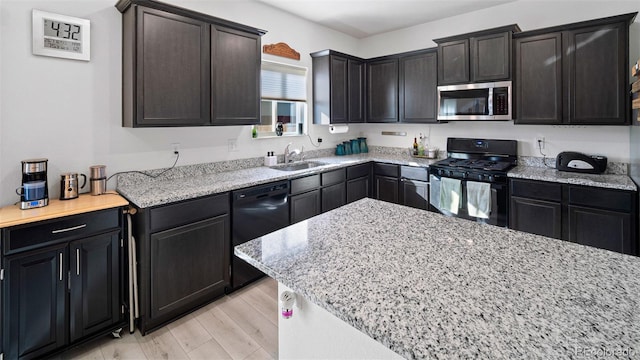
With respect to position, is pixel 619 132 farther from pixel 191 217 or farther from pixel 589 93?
pixel 191 217

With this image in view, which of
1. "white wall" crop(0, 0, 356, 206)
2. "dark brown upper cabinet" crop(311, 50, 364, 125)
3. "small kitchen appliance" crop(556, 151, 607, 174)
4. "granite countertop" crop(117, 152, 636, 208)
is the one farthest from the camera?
"dark brown upper cabinet" crop(311, 50, 364, 125)

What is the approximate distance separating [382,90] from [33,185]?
4.05m

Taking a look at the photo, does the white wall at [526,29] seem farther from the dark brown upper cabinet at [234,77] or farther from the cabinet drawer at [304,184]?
the dark brown upper cabinet at [234,77]

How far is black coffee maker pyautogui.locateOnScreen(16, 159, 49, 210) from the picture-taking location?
2.16m

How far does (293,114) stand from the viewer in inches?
173

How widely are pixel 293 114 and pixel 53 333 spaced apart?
3239 mm

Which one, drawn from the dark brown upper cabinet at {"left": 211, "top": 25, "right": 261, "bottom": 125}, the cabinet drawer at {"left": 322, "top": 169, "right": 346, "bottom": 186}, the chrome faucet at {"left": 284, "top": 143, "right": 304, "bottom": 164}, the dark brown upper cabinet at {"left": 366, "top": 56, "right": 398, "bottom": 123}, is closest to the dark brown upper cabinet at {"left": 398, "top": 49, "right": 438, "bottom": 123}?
the dark brown upper cabinet at {"left": 366, "top": 56, "right": 398, "bottom": 123}

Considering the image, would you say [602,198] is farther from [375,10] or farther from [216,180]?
[216,180]

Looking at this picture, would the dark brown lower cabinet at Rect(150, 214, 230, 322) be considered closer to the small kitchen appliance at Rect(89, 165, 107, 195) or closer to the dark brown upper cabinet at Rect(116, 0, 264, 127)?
the small kitchen appliance at Rect(89, 165, 107, 195)

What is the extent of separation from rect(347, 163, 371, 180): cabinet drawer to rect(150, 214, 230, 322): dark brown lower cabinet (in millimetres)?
1933

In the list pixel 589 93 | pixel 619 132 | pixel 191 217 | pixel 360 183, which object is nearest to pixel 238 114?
pixel 191 217

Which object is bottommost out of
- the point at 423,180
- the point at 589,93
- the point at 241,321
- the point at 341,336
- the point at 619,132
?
the point at 241,321

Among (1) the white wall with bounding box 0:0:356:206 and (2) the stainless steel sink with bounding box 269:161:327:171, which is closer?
(1) the white wall with bounding box 0:0:356:206

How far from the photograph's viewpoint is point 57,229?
2.04 metres
